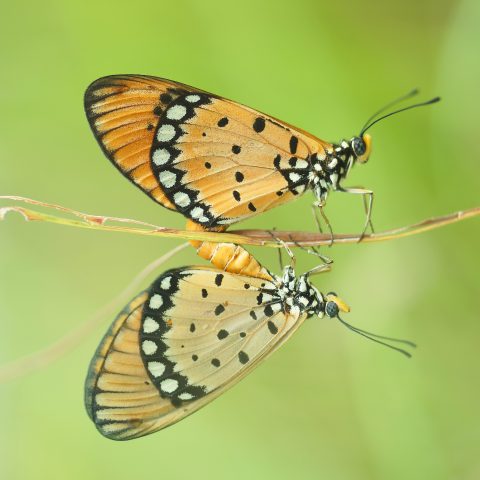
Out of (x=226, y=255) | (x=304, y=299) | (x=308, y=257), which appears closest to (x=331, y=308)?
(x=304, y=299)

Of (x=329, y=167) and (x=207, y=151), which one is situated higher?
(x=207, y=151)

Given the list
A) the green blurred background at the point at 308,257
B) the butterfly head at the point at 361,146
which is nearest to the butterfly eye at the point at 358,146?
the butterfly head at the point at 361,146

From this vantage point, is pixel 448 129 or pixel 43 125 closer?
pixel 448 129

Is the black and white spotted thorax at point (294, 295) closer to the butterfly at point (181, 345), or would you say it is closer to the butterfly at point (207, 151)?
the butterfly at point (181, 345)

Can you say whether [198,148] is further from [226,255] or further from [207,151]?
[226,255]

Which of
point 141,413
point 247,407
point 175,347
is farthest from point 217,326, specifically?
point 247,407

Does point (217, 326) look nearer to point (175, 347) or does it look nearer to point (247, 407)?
point (175, 347)
